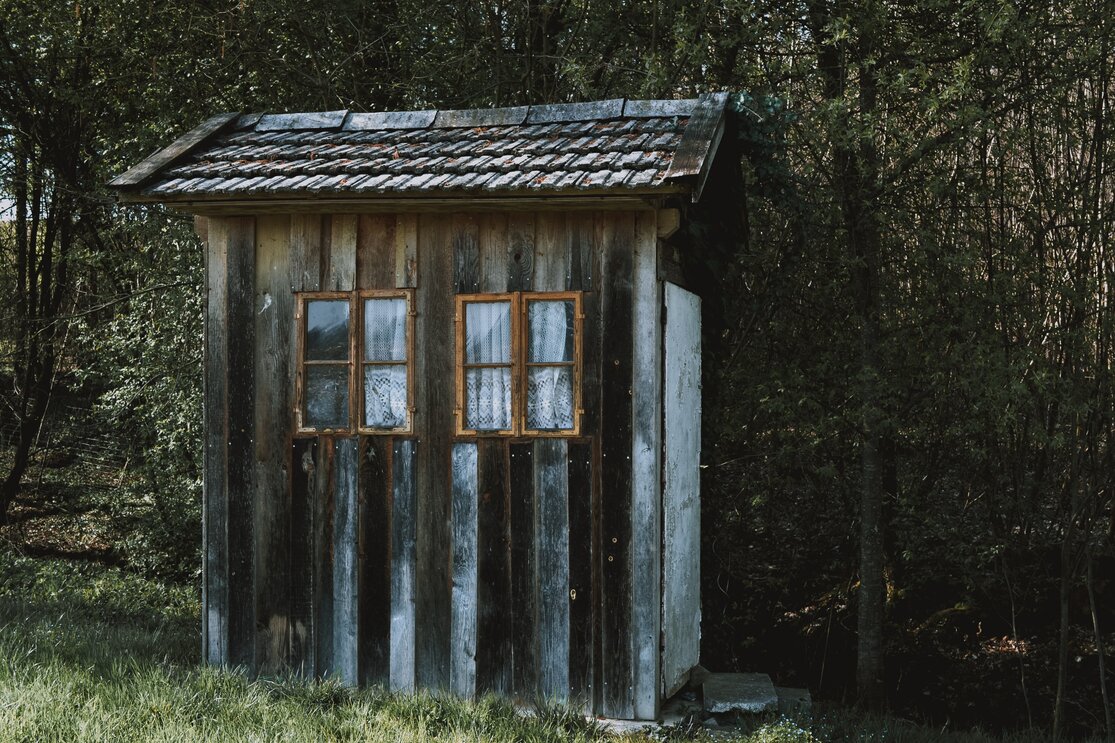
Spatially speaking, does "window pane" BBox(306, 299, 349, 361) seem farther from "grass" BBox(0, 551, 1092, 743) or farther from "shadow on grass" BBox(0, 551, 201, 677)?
"shadow on grass" BBox(0, 551, 201, 677)

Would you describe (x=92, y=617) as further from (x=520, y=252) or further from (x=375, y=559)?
(x=520, y=252)

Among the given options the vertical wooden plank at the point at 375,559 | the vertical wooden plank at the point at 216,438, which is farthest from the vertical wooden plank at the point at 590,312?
the vertical wooden plank at the point at 216,438

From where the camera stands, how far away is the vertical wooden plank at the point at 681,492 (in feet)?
19.4

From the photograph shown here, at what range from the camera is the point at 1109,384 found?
25.8 ft

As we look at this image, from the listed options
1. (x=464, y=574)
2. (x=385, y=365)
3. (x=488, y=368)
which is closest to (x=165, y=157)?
(x=385, y=365)

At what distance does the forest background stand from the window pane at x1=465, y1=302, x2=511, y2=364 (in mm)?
1367

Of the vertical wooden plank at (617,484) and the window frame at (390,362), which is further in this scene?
the window frame at (390,362)

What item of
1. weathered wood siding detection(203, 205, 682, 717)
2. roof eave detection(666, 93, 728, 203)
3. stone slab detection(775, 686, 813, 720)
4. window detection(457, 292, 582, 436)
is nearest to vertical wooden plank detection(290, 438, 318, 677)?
weathered wood siding detection(203, 205, 682, 717)

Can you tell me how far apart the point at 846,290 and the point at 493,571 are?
4.22 meters

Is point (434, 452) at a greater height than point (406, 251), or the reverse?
point (406, 251)

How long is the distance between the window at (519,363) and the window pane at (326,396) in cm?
69

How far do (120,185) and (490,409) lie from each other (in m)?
2.36

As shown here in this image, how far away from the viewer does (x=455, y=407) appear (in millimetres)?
5980

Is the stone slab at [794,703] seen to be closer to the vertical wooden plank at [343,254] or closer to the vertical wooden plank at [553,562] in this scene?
the vertical wooden plank at [553,562]
